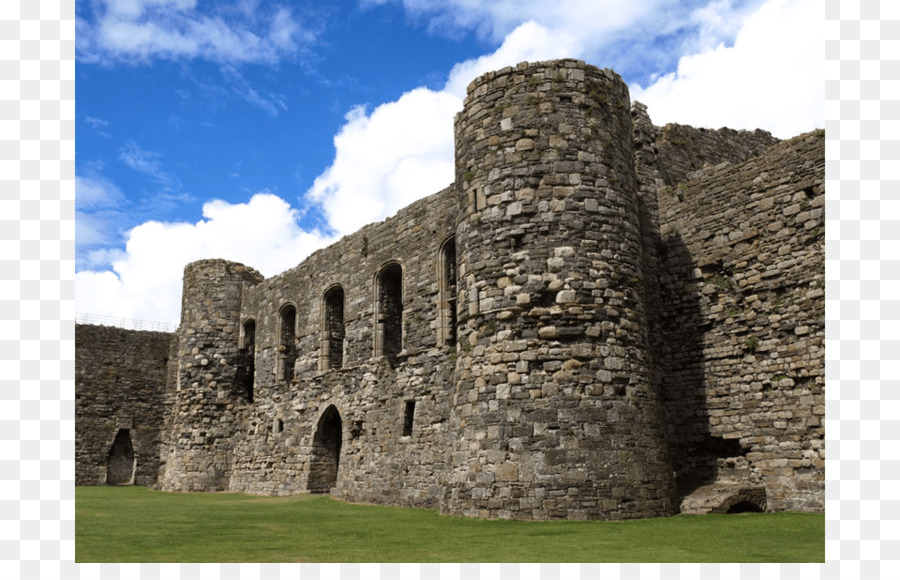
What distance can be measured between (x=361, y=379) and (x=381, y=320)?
1.41 meters

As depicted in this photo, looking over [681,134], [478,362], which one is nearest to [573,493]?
[478,362]

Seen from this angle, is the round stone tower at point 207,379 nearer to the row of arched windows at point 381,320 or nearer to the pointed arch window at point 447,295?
the row of arched windows at point 381,320

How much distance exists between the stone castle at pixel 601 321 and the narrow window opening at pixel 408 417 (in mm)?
32

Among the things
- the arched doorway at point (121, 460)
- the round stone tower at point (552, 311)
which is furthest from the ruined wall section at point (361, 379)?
the arched doorway at point (121, 460)

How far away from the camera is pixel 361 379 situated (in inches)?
738

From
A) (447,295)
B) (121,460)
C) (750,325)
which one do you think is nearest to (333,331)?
(447,295)

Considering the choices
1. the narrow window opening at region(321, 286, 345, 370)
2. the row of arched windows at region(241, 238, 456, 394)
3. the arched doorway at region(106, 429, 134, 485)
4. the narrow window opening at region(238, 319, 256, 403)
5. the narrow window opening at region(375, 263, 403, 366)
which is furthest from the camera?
the arched doorway at region(106, 429, 134, 485)

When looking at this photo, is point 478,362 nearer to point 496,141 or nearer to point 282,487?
point 496,141

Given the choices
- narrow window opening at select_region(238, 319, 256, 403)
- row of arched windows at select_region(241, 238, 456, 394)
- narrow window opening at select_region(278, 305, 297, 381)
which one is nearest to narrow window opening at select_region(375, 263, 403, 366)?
row of arched windows at select_region(241, 238, 456, 394)

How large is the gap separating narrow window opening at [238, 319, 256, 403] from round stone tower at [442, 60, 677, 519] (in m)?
13.2

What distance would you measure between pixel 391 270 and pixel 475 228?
636cm

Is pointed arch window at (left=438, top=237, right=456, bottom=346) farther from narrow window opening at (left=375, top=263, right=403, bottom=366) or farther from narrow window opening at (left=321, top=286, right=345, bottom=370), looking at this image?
narrow window opening at (left=321, top=286, right=345, bottom=370)

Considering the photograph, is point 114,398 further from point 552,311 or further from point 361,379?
point 552,311

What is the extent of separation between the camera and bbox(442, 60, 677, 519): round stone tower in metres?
11.5
